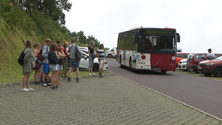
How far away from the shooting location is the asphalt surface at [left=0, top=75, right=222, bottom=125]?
632cm

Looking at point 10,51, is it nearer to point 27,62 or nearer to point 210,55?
point 27,62

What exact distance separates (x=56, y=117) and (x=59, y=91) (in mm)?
4256

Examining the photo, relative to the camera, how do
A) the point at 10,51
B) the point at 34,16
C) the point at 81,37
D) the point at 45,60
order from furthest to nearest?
the point at 81,37, the point at 34,16, the point at 10,51, the point at 45,60

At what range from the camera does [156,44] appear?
800 inches

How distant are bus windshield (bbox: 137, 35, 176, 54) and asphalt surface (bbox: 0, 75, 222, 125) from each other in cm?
1032

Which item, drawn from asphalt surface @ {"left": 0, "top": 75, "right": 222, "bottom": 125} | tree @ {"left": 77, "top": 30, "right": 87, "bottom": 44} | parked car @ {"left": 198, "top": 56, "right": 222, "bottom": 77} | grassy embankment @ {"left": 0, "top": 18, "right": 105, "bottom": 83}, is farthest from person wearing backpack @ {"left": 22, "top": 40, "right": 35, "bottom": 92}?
tree @ {"left": 77, "top": 30, "right": 87, "bottom": 44}

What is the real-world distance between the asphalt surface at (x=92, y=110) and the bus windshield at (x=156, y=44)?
10318 mm

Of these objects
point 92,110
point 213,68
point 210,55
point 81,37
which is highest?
point 81,37

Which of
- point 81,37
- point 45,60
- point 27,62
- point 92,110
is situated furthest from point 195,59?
point 81,37

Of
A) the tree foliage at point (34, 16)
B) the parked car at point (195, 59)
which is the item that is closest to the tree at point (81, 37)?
the tree foliage at point (34, 16)

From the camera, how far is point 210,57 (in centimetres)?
2244

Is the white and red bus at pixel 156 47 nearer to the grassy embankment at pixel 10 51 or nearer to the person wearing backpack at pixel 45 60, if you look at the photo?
the grassy embankment at pixel 10 51

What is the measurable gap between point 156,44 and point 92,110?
44.6ft

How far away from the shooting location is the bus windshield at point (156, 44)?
66.5 feet
